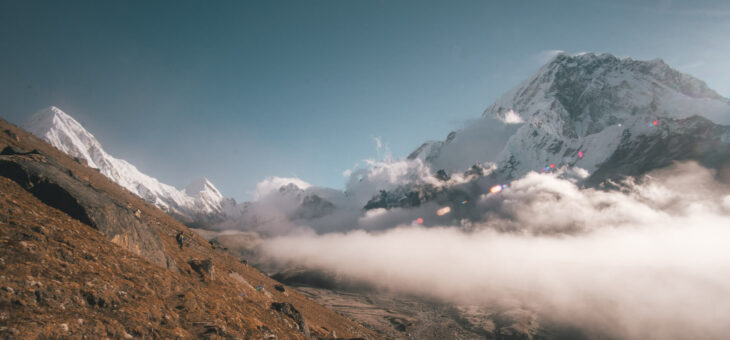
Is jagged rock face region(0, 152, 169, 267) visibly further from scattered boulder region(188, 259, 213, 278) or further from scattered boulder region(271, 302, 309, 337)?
scattered boulder region(271, 302, 309, 337)

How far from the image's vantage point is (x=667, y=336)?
19200 cm

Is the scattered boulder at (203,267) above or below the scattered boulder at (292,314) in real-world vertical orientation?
above

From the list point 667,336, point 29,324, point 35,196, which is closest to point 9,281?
point 29,324

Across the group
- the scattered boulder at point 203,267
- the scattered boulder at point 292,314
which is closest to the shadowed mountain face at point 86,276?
the scattered boulder at point 203,267

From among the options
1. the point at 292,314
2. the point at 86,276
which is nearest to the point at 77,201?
the point at 86,276

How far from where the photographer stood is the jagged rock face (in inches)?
747

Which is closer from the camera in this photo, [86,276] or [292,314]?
[86,276]

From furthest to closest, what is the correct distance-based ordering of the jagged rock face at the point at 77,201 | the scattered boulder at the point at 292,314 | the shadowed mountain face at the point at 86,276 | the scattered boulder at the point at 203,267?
the scattered boulder at the point at 292,314 < the scattered boulder at the point at 203,267 < the jagged rock face at the point at 77,201 < the shadowed mountain face at the point at 86,276

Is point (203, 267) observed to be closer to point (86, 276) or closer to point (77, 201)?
point (77, 201)

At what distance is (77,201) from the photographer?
1909 centimetres

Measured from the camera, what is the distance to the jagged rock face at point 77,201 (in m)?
19.0

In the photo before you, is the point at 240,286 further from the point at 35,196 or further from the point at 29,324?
the point at 29,324

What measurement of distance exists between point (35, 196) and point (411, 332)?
717ft

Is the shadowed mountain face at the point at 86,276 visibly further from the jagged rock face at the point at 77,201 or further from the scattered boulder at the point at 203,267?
the scattered boulder at the point at 203,267
